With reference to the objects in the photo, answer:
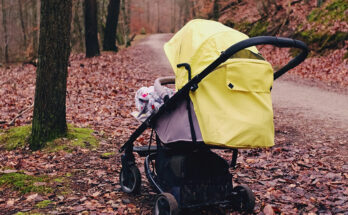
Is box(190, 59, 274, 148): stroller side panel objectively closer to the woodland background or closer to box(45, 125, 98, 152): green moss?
the woodland background

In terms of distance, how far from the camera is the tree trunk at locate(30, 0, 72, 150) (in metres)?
5.16

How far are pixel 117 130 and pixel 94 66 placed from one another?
27.3 feet

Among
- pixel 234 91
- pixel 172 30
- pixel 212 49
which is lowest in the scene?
pixel 234 91

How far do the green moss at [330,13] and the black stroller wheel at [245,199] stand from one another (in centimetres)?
1341

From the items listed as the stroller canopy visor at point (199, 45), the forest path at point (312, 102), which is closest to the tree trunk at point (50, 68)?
the stroller canopy visor at point (199, 45)

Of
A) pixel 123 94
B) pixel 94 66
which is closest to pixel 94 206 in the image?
pixel 123 94

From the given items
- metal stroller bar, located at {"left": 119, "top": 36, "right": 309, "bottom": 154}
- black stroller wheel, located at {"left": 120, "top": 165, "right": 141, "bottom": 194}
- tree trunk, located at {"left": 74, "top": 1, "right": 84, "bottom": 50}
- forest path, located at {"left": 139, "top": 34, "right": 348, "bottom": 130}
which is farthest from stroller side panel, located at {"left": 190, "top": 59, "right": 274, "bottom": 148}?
tree trunk, located at {"left": 74, "top": 1, "right": 84, "bottom": 50}

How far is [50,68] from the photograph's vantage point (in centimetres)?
517

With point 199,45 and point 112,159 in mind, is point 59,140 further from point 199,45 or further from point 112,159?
point 199,45

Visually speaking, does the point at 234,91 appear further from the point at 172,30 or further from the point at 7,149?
the point at 172,30

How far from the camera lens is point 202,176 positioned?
348 centimetres

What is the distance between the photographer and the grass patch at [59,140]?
538 centimetres

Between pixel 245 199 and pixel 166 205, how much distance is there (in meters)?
0.87

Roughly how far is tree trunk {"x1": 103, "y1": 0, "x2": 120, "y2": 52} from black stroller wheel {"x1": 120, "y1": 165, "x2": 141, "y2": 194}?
15.0 m
